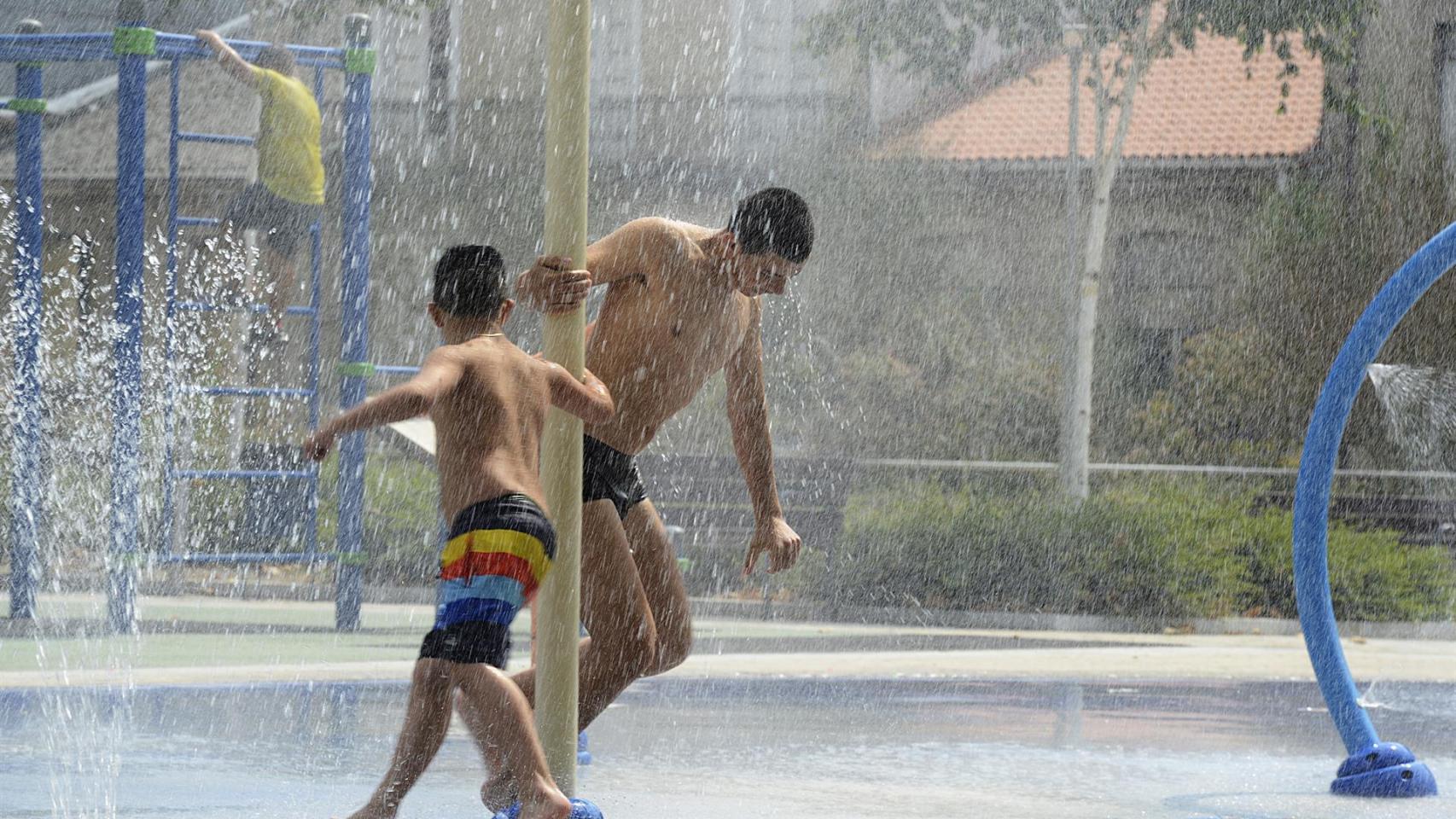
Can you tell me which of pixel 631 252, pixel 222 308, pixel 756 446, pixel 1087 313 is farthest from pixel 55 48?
pixel 1087 313

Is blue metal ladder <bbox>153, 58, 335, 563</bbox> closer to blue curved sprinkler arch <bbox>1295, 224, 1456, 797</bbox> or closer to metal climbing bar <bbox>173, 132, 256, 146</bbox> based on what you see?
metal climbing bar <bbox>173, 132, 256, 146</bbox>

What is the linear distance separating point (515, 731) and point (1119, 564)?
910cm

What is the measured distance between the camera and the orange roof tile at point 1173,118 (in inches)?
838

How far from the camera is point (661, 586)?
4.60 m

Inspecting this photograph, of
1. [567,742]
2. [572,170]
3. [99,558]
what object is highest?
[572,170]

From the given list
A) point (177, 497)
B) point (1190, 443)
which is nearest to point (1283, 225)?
point (1190, 443)

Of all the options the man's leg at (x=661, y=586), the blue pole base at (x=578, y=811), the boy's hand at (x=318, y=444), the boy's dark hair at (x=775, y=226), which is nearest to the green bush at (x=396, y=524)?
the man's leg at (x=661, y=586)

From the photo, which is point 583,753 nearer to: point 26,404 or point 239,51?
point 26,404

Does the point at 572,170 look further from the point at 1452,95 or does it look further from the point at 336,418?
the point at 1452,95

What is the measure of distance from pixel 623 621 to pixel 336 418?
109 cm

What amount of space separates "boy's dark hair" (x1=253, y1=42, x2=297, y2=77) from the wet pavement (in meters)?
3.92

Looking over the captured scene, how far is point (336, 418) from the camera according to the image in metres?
3.53

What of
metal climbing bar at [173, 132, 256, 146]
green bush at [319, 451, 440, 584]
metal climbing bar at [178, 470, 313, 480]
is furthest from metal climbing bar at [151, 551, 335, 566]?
green bush at [319, 451, 440, 584]

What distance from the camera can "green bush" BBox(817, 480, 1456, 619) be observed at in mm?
12156
